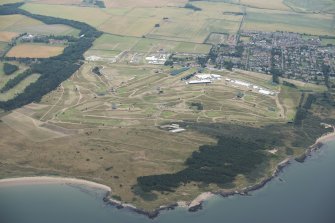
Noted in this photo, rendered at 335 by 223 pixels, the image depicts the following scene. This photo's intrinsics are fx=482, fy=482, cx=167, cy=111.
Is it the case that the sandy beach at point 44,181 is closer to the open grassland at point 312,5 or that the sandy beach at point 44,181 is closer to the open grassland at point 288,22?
the open grassland at point 288,22

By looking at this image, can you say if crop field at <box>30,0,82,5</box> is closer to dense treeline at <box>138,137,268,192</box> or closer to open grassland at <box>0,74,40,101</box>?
open grassland at <box>0,74,40,101</box>

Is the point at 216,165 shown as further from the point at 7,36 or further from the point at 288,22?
the point at 288,22

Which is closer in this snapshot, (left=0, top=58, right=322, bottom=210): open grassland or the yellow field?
(left=0, top=58, right=322, bottom=210): open grassland

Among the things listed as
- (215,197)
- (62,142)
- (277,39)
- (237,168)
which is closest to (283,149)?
(237,168)

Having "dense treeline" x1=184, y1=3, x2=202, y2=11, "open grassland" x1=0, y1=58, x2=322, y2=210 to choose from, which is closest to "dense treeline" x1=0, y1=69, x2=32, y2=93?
"open grassland" x1=0, y1=58, x2=322, y2=210

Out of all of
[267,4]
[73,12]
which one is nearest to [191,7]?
[267,4]

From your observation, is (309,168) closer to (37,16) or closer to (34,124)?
(34,124)

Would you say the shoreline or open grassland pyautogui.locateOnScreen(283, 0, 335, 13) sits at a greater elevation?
open grassland pyautogui.locateOnScreen(283, 0, 335, 13)
